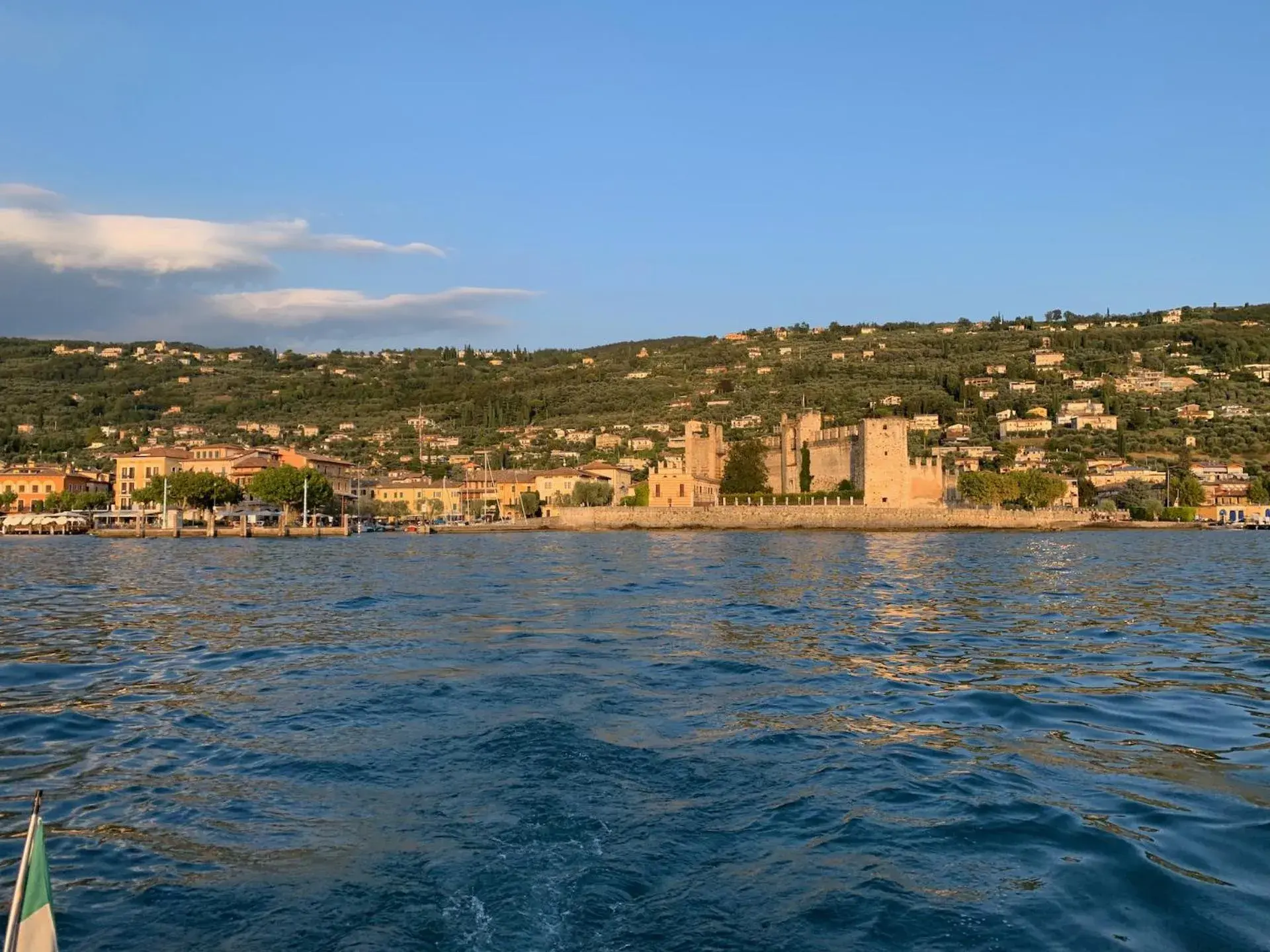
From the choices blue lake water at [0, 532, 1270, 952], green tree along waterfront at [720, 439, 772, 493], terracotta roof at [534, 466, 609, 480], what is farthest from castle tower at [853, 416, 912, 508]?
blue lake water at [0, 532, 1270, 952]

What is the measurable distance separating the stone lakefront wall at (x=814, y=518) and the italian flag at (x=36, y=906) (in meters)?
62.5

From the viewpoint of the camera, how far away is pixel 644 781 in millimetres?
6559

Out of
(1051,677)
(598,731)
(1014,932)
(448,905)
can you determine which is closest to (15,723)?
(598,731)

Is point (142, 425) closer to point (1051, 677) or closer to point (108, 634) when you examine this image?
point (108, 634)

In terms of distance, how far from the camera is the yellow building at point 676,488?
7169 cm

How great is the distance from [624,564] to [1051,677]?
20.5m

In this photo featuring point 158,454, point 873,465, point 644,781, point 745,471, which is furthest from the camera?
point 158,454

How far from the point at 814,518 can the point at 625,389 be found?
71.9 metres

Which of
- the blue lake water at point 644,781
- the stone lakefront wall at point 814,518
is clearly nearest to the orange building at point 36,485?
the stone lakefront wall at point 814,518

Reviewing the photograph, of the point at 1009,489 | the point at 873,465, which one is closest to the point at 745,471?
the point at 873,465

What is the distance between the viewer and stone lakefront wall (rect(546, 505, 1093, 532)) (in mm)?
64188

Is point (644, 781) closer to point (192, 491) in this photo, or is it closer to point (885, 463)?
point (885, 463)

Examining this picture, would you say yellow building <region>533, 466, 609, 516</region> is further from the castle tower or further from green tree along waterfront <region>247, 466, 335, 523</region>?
the castle tower

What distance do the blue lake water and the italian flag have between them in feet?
6.23
